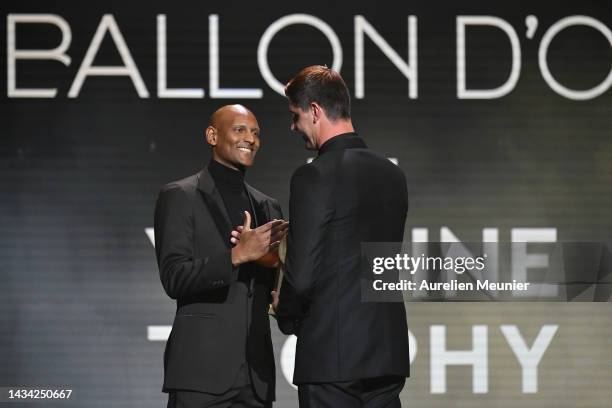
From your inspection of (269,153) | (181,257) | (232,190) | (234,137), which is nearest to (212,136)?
(234,137)

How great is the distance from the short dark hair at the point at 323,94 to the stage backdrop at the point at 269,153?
2369 millimetres

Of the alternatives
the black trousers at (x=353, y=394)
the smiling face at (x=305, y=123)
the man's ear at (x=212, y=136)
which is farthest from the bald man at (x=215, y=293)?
the black trousers at (x=353, y=394)

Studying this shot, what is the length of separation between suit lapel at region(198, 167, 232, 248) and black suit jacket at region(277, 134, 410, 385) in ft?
2.04

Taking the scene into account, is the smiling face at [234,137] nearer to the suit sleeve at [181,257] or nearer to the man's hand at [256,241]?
the suit sleeve at [181,257]

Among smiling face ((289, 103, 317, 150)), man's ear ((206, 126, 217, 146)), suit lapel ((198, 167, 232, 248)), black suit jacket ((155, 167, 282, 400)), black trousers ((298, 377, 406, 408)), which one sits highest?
man's ear ((206, 126, 217, 146))

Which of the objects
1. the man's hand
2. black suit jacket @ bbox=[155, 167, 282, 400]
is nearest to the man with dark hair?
the man's hand

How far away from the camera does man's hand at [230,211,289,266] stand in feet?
9.26

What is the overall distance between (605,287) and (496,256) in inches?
22.7

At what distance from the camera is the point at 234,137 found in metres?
3.17

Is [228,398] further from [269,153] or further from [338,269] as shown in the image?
[269,153]

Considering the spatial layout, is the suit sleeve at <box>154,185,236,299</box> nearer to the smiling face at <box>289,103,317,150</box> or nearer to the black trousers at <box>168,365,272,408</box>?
the black trousers at <box>168,365,272,408</box>

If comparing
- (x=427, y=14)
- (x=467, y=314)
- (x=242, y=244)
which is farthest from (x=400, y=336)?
(x=427, y=14)

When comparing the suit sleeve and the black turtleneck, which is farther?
the black turtleneck

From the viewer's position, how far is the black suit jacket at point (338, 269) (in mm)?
2357
